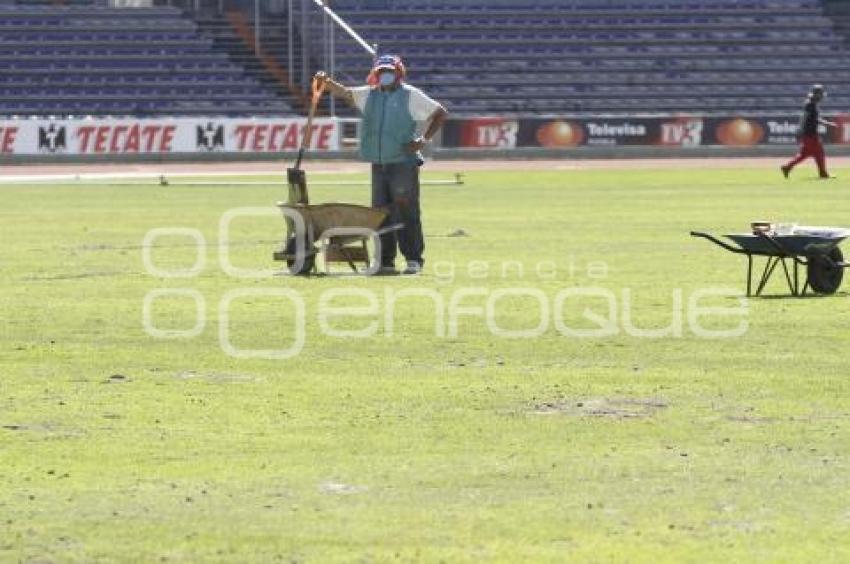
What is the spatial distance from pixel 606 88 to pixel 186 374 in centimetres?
5238

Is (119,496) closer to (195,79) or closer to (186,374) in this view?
(186,374)

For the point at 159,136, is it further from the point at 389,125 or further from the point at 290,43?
the point at 389,125

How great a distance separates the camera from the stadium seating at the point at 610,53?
209 feet

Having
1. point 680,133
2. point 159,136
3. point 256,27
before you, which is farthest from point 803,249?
point 256,27

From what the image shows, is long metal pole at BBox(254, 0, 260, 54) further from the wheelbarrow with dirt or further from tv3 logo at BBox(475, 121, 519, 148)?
the wheelbarrow with dirt

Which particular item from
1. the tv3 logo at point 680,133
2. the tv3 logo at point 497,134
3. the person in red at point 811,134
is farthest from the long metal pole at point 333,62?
the person in red at point 811,134

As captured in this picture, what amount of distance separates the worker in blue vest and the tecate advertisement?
121ft

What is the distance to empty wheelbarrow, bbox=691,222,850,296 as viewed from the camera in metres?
16.8

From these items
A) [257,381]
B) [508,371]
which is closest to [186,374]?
[257,381]

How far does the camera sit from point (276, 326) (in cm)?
1550

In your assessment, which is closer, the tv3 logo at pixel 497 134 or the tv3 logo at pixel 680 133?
the tv3 logo at pixel 497 134

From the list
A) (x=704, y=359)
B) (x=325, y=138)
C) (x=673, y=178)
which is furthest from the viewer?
(x=325, y=138)

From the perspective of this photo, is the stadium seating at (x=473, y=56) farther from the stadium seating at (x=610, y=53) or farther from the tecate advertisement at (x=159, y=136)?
the tecate advertisement at (x=159, y=136)

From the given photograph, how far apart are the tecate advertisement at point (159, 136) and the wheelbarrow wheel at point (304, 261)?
3741 cm
